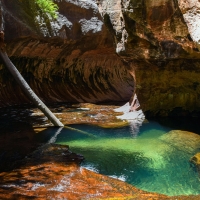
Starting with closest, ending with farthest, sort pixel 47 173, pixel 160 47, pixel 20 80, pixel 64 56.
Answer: pixel 47 173 < pixel 160 47 < pixel 20 80 < pixel 64 56

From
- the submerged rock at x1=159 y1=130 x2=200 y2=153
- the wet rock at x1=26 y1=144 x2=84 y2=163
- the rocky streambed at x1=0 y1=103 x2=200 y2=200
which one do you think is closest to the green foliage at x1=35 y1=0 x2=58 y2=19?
the rocky streambed at x1=0 y1=103 x2=200 y2=200

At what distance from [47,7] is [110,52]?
517 centimetres

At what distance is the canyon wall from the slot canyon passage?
0.13 ft

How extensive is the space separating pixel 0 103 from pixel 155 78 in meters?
7.38

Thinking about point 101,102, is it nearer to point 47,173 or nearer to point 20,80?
point 20,80

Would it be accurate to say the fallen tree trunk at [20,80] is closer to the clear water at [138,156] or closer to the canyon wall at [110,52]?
the clear water at [138,156]

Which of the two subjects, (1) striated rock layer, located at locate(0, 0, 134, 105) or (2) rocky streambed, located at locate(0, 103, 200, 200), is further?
(1) striated rock layer, located at locate(0, 0, 134, 105)

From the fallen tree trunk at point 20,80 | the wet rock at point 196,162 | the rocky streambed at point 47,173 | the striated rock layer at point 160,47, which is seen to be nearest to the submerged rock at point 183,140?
the rocky streambed at point 47,173

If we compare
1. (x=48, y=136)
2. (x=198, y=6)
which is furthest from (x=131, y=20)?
(x=48, y=136)

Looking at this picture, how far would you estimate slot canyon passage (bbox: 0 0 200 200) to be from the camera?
4.98 meters

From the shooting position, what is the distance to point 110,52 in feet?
52.4

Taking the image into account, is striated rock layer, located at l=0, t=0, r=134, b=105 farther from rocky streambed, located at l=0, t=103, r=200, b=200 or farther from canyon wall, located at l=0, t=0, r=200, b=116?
rocky streambed, located at l=0, t=103, r=200, b=200

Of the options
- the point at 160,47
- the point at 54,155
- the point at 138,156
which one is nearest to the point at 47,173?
the point at 54,155

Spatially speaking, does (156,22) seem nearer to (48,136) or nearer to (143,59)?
(143,59)
